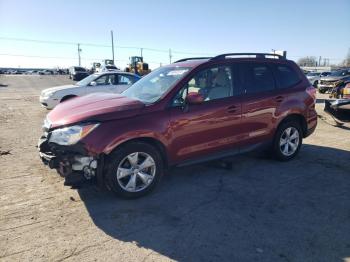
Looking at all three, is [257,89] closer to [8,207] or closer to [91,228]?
[91,228]

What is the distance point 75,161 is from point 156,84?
1825 millimetres

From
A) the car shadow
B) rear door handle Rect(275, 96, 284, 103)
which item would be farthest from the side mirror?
rear door handle Rect(275, 96, 284, 103)

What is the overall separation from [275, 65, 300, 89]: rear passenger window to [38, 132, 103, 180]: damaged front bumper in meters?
3.57

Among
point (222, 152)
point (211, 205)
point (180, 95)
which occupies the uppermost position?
point (180, 95)

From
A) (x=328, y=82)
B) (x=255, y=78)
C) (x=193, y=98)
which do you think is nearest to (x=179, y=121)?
(x=193, y=98)

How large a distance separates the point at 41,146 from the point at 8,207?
865mm

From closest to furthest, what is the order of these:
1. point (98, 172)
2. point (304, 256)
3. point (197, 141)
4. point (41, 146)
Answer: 1. point (304, 256)
2. point (98, 172)
3. point (41, 146)
4. point (197, 141)

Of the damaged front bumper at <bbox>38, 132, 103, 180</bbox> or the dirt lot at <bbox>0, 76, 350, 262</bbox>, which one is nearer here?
the dirt lot at <bbox>0, 76, 350, 262</bbox>

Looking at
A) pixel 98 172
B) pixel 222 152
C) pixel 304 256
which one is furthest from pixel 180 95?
pixel 304 256

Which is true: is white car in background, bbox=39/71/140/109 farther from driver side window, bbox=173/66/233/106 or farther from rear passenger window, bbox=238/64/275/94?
driver side window, bbox=173/66/233/106

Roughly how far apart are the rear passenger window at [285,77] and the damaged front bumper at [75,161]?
3.57 m

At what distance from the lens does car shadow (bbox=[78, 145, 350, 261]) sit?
10.3 ft

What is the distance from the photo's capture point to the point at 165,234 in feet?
11.2

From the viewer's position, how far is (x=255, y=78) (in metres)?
5.36
